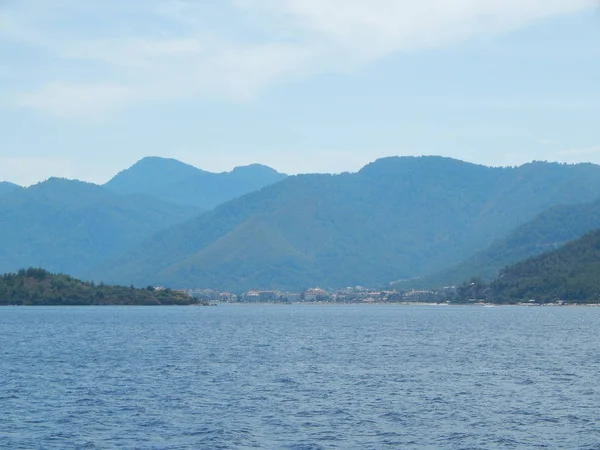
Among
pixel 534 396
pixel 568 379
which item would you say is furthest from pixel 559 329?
pixel 534 396

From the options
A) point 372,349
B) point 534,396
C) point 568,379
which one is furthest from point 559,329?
point 534,396

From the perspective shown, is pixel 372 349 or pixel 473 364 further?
pixel 372 349

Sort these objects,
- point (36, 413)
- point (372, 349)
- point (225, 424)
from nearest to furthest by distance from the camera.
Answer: point (225, 424) → point (36, 413) → point (372, 349)

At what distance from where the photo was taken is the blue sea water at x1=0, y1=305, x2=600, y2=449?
62775mm

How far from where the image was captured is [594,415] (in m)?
70.5

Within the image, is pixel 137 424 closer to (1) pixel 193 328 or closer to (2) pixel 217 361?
(2) pixel 217 361

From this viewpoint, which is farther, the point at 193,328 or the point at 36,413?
the point at 193,328

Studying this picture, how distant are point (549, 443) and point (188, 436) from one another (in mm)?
22437

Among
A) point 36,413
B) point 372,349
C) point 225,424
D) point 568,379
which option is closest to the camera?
point 225,424

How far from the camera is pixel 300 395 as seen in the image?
8025 centimetres

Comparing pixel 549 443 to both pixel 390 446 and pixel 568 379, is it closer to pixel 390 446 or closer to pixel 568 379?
pixel 390 446

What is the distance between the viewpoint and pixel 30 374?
96.6 metres

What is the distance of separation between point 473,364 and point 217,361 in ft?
92.2

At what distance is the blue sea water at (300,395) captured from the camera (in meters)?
62.8
